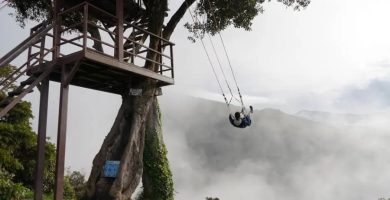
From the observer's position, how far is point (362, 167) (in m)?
195

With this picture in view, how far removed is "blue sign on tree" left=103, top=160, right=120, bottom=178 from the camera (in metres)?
14.8

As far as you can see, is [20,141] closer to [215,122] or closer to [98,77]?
[98,77]

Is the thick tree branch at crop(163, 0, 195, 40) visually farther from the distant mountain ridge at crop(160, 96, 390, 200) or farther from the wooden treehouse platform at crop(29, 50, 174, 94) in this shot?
the distant mountain ridge at crop(160, 96, 390, 200)

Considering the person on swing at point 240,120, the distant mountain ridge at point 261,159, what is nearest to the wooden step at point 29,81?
the person on swing at point 240,120

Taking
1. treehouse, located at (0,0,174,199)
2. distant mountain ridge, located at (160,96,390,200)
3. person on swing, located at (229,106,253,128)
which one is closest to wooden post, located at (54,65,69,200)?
treehouse, located at (0,0,174,199)

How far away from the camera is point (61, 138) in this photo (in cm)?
1319

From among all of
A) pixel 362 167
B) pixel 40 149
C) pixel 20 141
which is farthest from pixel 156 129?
pixel 362 167

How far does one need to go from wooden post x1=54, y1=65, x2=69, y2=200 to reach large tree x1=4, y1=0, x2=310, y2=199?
6.56 feet

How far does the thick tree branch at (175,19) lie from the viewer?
18.0 metres

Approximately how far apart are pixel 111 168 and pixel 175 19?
260 inches

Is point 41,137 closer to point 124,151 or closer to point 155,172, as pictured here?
point 124,151

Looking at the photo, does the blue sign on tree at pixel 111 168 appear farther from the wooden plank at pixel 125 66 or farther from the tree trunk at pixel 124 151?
the wooden plank at pixel 125 66

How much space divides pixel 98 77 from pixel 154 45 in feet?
8.24

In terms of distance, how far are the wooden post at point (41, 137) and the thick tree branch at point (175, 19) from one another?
5.41 meters
